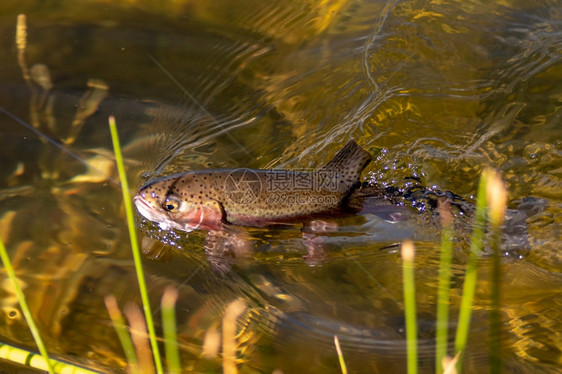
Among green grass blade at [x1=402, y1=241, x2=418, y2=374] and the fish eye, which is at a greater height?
the fish eye

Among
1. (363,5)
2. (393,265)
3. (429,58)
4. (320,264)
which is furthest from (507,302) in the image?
(363,5)

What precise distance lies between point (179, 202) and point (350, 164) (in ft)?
4.11

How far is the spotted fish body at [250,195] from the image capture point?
3.90 meters

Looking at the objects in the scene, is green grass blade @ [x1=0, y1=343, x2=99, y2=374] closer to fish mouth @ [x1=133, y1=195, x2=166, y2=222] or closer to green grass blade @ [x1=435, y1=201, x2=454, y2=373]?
fish mouth @ [x1=133, y1=195, x2=166, y2=222]

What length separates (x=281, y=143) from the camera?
16.9 ft

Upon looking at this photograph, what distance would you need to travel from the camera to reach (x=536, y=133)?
5090 mm

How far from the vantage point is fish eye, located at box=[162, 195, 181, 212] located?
12.9ft

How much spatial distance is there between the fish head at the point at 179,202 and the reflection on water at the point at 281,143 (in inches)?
13.8

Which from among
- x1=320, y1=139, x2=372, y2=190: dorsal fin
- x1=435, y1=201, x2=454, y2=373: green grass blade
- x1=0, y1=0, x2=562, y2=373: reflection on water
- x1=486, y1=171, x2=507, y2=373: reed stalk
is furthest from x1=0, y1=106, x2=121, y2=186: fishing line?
x1=486, y1=171, x2=507, y2=373: reed stalk

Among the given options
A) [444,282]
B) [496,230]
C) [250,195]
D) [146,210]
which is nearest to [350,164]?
[250,195]

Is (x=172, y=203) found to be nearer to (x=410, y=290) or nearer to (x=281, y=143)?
(x=281, y=143)

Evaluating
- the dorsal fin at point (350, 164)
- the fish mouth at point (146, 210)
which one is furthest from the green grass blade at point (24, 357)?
the dorsal fin at point (350, 164)

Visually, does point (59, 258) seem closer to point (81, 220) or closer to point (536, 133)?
point (81, 220)

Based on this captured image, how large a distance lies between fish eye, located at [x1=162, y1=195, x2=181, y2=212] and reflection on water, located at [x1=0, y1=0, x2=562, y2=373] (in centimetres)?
43
